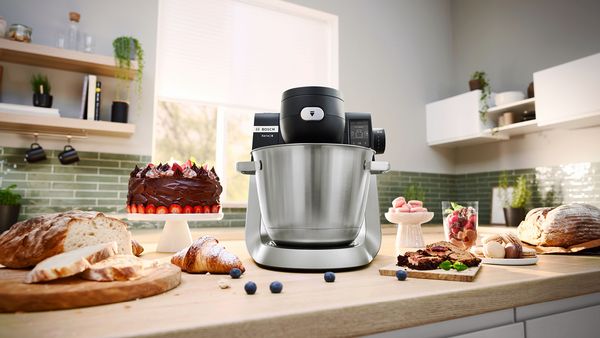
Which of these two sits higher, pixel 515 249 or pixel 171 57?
pixel 171 57

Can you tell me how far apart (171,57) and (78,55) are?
0.72 m

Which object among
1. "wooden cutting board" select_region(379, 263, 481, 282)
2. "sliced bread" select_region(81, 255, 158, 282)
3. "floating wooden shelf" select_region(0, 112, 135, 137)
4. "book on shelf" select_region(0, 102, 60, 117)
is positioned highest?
"book on shelf" select_region(0, 102, 60, 117)

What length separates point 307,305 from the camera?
0.51 metres

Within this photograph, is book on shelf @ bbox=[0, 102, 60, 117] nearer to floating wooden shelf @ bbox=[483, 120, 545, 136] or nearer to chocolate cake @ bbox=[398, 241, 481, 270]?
chocolate cake @ bbox=[398, 241, 481, 270]

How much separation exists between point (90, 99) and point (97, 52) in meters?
0.44

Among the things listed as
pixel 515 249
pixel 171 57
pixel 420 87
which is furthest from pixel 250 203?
pixel 420 87

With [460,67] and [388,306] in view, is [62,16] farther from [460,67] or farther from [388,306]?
[460,67]

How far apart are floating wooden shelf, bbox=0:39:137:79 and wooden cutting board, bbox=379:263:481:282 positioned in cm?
250

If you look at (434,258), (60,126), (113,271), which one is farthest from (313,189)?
(60,126)

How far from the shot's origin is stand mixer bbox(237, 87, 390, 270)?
2.48ft

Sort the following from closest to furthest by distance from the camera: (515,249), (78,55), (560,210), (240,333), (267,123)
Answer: (240,333) → (515,249) → (267,123) → (560,210) → (78,55)

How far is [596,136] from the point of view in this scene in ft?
10.1

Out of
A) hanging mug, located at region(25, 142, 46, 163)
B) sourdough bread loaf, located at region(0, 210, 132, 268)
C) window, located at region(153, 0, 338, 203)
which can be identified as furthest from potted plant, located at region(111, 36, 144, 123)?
sourdough bread loaf, located at region(0, 210, 132, 268)

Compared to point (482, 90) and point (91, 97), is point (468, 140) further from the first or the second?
point (91, 97)
